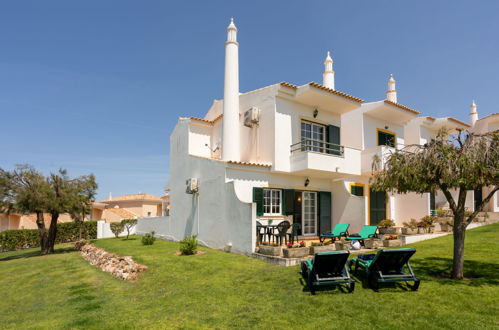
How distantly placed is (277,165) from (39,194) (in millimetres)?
13364

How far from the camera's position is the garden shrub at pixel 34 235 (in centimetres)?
2467

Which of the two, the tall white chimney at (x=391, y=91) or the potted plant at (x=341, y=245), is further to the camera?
the tall white chimney at (x=391, y=91)

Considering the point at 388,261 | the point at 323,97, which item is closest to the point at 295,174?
the point at 323,97

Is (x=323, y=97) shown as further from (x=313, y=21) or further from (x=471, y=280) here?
(x=471, y=280)

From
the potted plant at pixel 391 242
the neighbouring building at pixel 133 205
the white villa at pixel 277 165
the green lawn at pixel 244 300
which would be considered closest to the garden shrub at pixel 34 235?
the neighbouring building at pixel 133 205

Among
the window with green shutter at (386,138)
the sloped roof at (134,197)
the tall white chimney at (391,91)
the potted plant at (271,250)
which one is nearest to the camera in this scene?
the potted plant at (271,250)

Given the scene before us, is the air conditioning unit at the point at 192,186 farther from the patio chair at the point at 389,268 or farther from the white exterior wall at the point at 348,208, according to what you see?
the patio chair at the point at 389,268

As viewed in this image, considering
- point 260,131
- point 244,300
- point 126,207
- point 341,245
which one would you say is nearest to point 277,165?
point 260,131

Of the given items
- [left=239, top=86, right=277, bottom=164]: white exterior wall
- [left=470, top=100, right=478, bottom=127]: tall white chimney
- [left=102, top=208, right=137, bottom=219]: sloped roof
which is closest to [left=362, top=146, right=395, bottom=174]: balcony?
[left=239, top=86, right=277, bottom=164]: white exterior wall

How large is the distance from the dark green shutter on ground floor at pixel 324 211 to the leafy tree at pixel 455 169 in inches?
306

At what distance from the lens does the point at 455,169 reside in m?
6.94

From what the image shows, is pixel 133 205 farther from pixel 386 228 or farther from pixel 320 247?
pixel 320 247

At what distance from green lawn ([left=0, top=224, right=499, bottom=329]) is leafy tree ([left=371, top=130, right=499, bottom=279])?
1.55m

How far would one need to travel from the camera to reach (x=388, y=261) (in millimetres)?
6680
